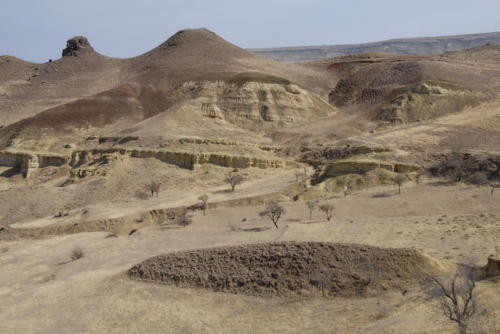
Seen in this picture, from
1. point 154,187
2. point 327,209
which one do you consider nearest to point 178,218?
point 154,187

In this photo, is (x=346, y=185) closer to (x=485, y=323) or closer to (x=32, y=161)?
(x=485, y=323)

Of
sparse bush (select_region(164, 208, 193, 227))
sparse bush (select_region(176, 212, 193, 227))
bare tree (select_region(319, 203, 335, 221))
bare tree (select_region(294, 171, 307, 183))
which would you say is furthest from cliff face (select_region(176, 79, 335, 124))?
bare tree (select_region(319, 203, 335, 221))

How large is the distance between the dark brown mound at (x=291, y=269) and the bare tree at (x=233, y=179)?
16236 millimetres

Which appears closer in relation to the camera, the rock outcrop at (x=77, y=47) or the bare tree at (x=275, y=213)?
the bare tree at (x=275, y=213)

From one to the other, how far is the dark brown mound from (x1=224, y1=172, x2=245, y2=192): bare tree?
16.2 meters

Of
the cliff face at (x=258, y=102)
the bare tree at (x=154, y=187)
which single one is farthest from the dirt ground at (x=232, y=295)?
the cliff face at (x=258, y=102)

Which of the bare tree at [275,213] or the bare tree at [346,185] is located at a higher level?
the bare tree at [275,213]

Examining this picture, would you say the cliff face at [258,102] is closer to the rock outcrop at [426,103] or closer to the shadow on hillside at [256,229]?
the rock outcrop at [426,103]

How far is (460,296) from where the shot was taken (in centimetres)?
1146

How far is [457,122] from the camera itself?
135 ft

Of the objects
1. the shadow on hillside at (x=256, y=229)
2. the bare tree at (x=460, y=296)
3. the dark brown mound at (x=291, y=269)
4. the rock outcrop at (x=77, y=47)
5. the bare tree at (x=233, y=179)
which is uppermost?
the rock outcrop at (x=77, y=47)

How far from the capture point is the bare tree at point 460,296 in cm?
946

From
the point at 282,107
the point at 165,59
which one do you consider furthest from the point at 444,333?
the point at 165,59

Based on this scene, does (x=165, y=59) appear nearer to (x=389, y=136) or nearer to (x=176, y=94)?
(x=176, y=94)
